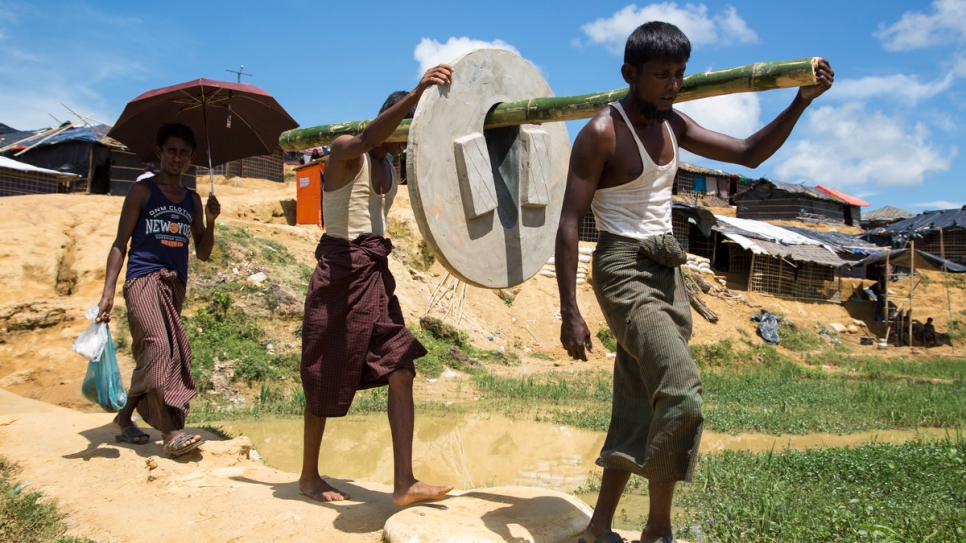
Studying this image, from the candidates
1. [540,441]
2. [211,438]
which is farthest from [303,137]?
[540,441]

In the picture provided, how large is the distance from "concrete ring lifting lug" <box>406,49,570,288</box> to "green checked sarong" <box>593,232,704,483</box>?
749 millimetres

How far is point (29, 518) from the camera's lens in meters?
3.12

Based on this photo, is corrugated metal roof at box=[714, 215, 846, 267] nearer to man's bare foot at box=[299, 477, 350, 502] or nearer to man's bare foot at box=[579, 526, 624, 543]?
man's bare foot at box=[299, 477, 350, 502]

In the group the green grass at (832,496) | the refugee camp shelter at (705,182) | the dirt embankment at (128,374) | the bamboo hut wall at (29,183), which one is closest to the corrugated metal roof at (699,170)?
the refugee camp shelter at (705,182)

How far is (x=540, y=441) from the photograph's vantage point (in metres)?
6.20

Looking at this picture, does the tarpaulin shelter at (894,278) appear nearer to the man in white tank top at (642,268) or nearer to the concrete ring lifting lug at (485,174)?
the concrete ring lifting lug at (485,174)

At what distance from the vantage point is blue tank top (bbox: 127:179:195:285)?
4.11 meters

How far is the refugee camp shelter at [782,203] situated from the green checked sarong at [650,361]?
111ft

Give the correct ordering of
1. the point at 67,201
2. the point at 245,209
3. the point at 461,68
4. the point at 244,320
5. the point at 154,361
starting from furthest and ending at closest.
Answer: the point at 245,209
the point at 67,201
the point at 244,320
the point at 154,361
the point at 461,68

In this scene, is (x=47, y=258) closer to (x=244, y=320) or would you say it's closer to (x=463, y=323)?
(x=244, y=320)

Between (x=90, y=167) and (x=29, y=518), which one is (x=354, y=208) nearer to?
(x=29, y=518)

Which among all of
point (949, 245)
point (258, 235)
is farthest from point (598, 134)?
point (949, 245)

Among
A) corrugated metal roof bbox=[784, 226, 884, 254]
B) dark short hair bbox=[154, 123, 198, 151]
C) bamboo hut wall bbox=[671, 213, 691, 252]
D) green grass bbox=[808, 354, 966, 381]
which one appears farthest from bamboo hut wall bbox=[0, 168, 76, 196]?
corrugated metal roof bbox=[784, 226, 884, 254]

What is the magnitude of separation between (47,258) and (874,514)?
9654mm
